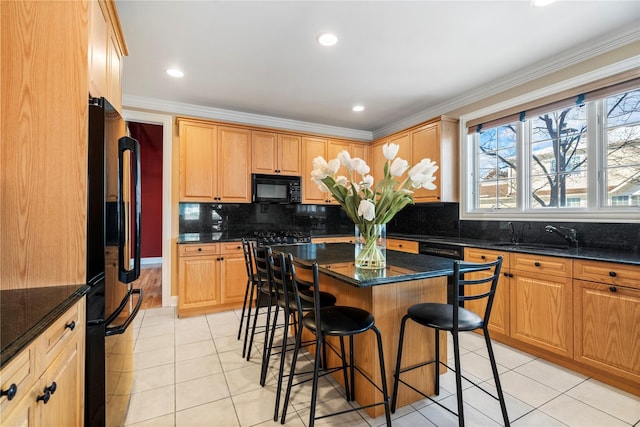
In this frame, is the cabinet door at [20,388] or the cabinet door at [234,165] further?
the cabinet door at [234,165]

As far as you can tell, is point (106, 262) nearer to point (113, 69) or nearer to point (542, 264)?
point (113, 69)

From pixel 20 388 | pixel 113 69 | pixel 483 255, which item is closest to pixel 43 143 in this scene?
pixel 113 69

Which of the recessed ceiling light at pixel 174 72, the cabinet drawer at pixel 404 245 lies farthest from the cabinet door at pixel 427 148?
the recessed ceiling light at pixel 174 72

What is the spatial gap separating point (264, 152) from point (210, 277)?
1.76m

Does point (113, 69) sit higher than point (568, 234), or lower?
higher

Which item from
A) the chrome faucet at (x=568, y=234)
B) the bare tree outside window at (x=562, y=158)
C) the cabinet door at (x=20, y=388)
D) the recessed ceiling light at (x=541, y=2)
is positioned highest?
the recessed ceiling light at (x=541, y=2)

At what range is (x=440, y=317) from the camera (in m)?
1.61

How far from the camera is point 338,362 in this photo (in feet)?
7.14

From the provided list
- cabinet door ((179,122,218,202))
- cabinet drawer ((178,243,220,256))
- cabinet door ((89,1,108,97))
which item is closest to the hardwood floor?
cabinet drawer ((178,243,220,256))

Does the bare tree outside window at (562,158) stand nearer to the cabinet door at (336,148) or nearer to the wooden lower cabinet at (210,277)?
the cabinet door at (336,148)

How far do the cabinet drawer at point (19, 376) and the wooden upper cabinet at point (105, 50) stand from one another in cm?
115

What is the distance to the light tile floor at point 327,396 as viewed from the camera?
175 centimetres

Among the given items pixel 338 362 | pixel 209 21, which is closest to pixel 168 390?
pixel 338 362

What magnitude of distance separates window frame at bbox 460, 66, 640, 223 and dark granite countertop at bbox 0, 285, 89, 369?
3565 mm
